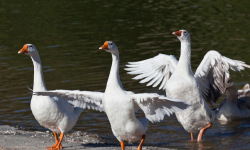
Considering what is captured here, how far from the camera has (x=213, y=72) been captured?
31.2 feet

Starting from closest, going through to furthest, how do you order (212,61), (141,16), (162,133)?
(212,61) → (162,133) → (141,16)

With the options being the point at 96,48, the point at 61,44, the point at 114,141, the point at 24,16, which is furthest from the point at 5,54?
the point at 114,141

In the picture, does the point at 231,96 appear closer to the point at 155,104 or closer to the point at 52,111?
the point at 155,104

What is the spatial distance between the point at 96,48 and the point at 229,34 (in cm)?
707

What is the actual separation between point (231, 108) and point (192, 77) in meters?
2.90

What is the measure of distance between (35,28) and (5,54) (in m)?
5.60

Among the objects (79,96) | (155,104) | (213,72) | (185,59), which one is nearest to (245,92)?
(213,72)

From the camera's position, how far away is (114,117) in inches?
278

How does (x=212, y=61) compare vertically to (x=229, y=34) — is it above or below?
above

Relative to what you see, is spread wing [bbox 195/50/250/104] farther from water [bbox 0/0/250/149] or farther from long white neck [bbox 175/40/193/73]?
water [bbox 0/0/250/149]

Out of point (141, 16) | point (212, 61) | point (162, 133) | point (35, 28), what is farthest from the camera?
point (141, 16)

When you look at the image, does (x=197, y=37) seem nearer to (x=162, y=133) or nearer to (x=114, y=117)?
(x=162, y=133)

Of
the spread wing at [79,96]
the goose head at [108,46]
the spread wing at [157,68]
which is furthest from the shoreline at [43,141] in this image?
the goose head at [108,46]

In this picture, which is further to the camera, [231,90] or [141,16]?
[141,16]
